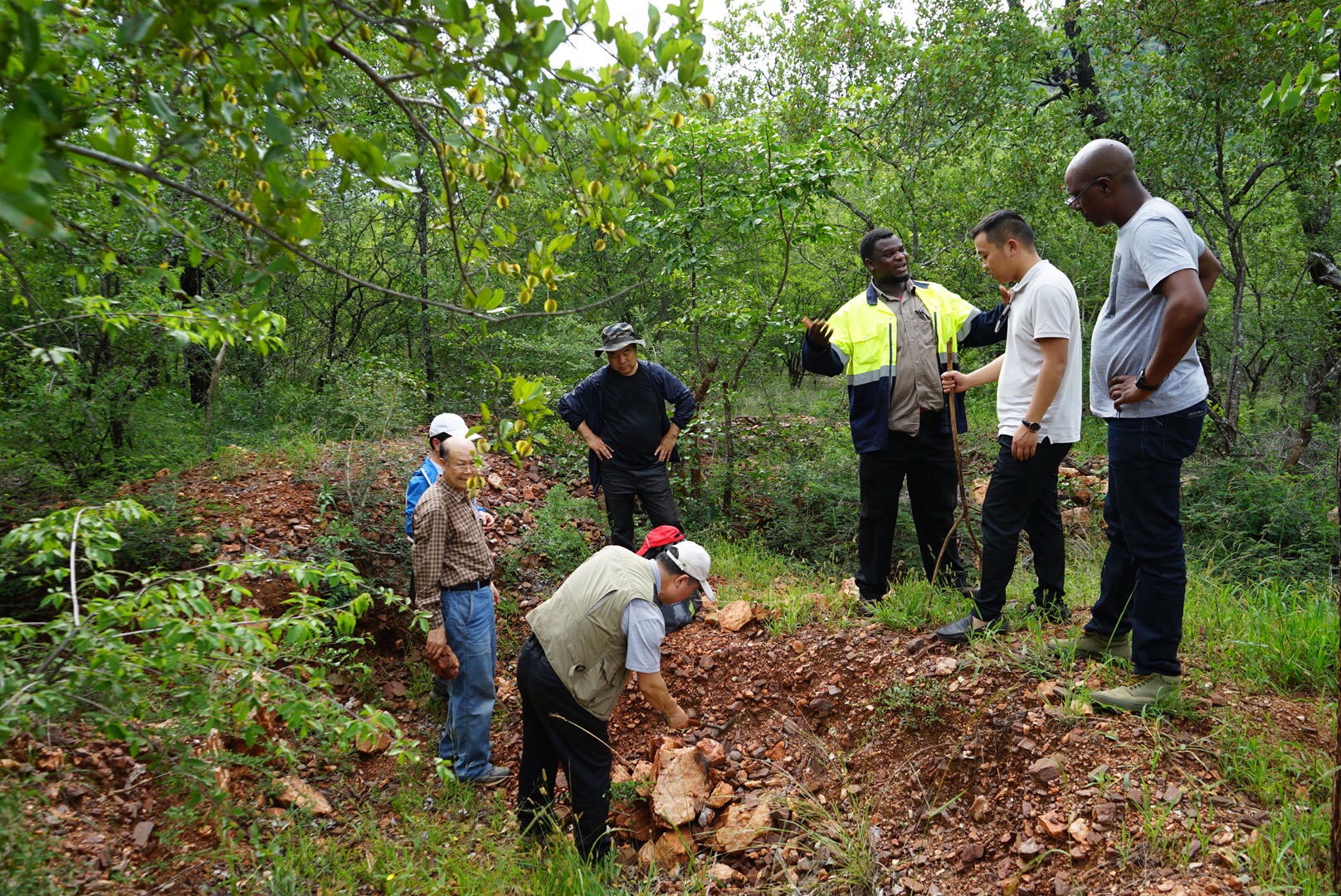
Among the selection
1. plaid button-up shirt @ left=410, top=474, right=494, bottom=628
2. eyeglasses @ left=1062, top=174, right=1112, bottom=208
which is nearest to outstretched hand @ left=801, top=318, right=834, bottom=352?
eyeglasses @ left=1062, top=174, right=1112, bottom=208

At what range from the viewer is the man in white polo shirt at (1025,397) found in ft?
10.9

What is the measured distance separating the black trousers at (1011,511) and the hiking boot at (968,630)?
46 mm

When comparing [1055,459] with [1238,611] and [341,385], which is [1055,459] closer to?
[1238,611]

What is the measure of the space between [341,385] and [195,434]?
1.53 m

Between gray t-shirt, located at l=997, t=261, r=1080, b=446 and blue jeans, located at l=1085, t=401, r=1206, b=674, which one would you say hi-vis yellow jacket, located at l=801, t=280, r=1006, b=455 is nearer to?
gray t-shirt, located at l=997, t=261, r=1080, b=446

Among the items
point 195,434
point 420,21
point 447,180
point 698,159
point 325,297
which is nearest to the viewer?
point 420,21

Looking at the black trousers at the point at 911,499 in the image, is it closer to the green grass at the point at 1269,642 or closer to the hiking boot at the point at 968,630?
the hiking boot at the point at 968,630

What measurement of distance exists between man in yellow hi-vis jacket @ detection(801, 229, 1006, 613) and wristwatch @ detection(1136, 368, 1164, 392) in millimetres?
1397

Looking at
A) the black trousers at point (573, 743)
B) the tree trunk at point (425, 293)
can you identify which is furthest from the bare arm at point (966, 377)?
the tree trunk at point (425, 293)

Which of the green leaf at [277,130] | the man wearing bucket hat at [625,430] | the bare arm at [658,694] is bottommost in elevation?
the bare arm at [658,694]

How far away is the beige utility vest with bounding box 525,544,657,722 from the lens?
3.35m

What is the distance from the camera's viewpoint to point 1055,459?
11.2 ft

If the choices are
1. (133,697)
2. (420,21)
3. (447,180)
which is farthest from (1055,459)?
(133,697)

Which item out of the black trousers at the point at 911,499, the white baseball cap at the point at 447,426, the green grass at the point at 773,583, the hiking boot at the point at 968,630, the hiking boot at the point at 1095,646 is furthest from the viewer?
the green grass at the point at 773,583
